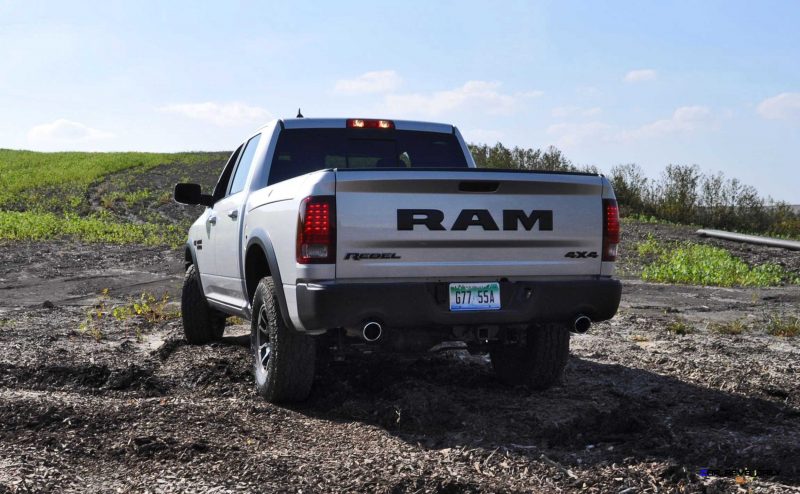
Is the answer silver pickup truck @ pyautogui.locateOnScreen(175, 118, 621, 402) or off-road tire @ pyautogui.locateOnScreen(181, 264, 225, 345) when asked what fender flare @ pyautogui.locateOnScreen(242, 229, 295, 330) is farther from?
off-road tire @ pyautogui.locateOnScreen(181, 264, 225, 345)

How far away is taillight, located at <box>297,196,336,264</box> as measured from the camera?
506 cm

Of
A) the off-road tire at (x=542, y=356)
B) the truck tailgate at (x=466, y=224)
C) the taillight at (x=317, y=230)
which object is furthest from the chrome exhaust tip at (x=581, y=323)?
the taillight at (x=317, y=230)

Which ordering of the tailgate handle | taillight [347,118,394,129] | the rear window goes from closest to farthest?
the tailgate handle < the rear window < taillight [347,118,394,129]

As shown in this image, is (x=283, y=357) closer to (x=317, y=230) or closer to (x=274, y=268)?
(x=274, y=268)

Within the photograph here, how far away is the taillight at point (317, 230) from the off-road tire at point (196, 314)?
12.3 ft

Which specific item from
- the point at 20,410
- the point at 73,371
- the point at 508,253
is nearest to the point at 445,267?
the point at 508,253

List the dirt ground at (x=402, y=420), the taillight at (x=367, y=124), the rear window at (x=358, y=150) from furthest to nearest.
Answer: the taillight at (x=367, y=124)
the rear window at (x=358, y=150)
the dirt ground at (x=402, y=420)

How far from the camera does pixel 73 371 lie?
714 cm

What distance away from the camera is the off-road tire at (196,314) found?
866 centimetres

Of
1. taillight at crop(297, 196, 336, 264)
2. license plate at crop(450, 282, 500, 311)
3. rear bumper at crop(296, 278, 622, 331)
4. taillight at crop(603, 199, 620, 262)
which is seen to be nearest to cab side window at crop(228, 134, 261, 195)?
taillight at crop(297, 196, 336, 264)

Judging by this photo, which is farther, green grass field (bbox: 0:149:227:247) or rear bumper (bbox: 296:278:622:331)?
green grass field (bbox: 0:149:227:247)

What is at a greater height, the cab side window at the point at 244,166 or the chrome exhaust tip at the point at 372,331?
the cab side window at the point at 244,166

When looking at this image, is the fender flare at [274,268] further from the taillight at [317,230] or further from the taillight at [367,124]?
the taillight at [367,124]

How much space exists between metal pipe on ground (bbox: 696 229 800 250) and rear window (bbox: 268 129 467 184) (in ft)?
52.9
